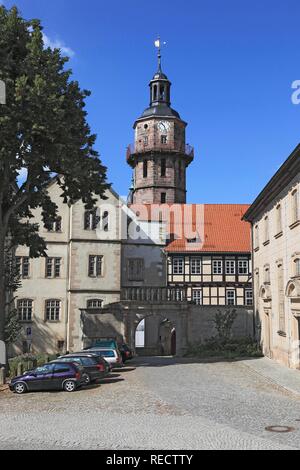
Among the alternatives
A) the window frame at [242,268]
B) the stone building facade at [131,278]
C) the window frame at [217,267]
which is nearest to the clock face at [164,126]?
the stone building facade at [131,278]

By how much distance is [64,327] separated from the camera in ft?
137

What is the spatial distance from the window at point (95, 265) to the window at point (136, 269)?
4.09m

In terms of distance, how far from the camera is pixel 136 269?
45.5 meters

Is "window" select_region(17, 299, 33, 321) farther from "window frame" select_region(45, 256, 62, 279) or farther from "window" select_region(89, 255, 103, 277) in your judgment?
"window" select_region(89, 255, 103, 277)

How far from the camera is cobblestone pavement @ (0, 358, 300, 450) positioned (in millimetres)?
12000

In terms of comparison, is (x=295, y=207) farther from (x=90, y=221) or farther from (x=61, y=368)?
(x=90, y=221)

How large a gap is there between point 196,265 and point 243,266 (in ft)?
13.1

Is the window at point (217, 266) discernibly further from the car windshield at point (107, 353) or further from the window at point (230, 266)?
the car windshield at point (107, 353)

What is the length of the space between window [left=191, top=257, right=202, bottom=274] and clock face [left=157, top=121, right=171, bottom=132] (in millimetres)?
20604

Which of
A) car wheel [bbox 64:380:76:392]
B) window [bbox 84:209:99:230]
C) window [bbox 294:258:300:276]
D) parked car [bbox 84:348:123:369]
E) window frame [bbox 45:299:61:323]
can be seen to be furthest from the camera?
window [bbox 84:209:99:230]

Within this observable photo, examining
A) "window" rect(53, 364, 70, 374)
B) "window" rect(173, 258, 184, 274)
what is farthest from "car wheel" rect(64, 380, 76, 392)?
"window" rect(173, 258, 184, 274)

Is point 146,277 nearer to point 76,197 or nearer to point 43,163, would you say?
point 76,197

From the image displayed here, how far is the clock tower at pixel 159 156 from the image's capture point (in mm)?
57531

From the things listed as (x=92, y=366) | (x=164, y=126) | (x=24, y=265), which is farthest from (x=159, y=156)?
(x=92, y=366)
